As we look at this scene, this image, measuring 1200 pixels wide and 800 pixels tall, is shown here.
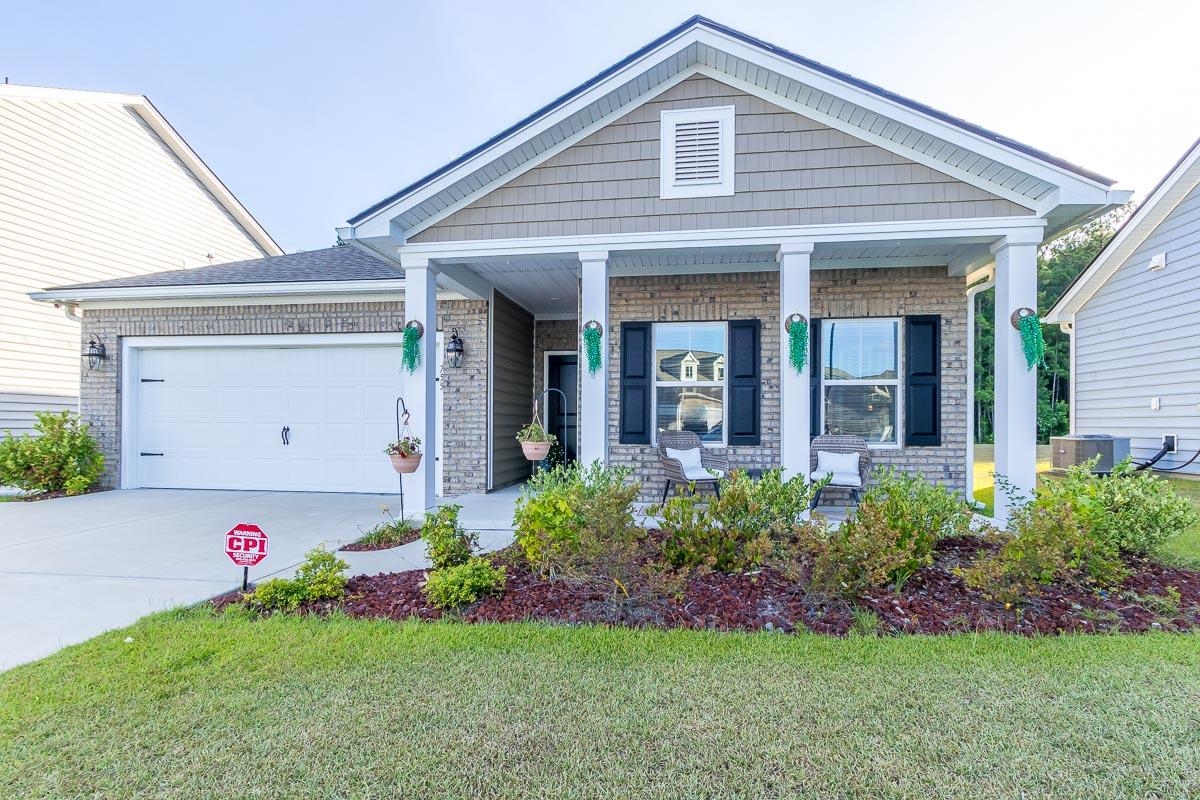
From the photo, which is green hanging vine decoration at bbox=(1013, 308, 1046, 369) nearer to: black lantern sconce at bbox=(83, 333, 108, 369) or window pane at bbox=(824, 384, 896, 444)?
window pane at bbox=(824, 384, 896, 444)

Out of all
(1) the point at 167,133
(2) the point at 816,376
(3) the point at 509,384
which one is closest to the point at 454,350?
(3) the point at 509,384

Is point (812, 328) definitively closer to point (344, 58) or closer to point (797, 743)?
point (797, 743)

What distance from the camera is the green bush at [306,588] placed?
3338 millimetres

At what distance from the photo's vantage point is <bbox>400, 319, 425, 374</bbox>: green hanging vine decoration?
5539mm

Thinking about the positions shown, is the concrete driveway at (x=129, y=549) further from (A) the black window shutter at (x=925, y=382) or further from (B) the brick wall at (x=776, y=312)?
(A) the black window shutter at (x=925, y=382)

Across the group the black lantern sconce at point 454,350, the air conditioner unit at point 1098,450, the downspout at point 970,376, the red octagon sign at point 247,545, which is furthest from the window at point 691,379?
the air conditioner unit at point 1098,450

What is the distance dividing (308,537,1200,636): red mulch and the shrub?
0.22 metres

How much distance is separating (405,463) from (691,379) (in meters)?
3.59

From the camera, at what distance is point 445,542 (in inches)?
Answer: 148

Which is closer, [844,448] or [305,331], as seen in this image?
[844,448]

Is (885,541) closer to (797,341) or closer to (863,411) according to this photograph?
(797,341)

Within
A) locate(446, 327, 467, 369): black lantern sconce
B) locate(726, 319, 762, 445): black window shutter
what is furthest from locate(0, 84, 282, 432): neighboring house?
locate(726, 319, 762, 445): black window shutter

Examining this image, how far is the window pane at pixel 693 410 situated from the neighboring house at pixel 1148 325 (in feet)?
25.2

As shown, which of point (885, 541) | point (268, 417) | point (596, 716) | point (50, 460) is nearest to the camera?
point (596, 716)
